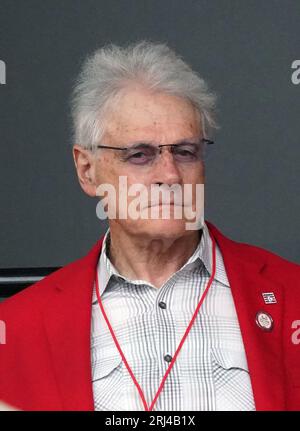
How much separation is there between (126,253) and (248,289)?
0.32 meters

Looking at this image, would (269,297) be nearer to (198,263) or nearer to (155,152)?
(198,263)

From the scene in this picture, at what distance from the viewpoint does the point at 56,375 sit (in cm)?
249

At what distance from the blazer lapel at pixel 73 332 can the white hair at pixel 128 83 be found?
1.10ft

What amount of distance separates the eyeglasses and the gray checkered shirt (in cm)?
21

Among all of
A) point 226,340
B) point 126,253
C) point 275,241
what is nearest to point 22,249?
point 275,241

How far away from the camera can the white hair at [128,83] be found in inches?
102

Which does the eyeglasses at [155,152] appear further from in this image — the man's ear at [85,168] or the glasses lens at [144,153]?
the man's ear at [85,168]

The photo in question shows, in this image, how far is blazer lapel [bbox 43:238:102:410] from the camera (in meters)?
2.44

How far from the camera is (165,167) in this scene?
2527mm

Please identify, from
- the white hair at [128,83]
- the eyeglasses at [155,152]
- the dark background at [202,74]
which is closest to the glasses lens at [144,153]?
the eyeglasses at [155,152]

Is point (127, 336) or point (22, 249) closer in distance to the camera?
point (127, 336)
